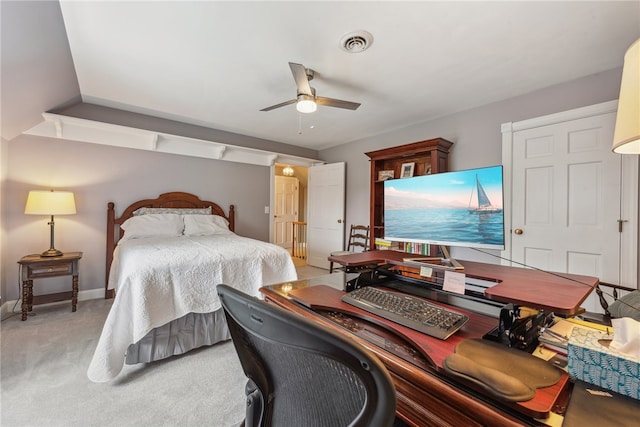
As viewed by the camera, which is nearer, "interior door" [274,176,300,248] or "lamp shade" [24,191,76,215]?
"lamp shade" [24,191,76,215]

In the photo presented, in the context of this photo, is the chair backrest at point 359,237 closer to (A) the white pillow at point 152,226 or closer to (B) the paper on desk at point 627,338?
(A) the white pillow at point 152,226

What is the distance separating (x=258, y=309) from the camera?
1.63 ft

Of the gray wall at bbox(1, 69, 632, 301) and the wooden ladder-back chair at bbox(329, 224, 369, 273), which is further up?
the gray wall at bbox(1, 69, 632, 301)

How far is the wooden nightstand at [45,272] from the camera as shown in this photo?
262cm

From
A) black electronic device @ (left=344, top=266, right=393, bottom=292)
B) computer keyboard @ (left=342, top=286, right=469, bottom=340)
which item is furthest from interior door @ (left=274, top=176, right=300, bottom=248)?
computer keyboard @ (left=342, top=286, right=469, bottom=340)

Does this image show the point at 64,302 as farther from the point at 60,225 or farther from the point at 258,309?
the point at 258,309

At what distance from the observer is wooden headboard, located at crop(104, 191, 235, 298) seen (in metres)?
3.36

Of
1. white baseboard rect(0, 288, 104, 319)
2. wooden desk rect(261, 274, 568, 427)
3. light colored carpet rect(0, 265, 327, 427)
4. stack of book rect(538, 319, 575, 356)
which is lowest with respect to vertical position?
light colored carpet rect(0, 265, 327, 427)

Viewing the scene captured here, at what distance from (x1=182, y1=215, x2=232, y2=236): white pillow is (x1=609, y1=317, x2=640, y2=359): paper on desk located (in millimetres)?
3778

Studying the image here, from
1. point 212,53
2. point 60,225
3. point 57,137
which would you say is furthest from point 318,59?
point 60,225

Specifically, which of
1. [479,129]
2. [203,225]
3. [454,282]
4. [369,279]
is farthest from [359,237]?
[454,282]

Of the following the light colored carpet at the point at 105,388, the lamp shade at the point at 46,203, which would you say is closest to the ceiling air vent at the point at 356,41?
the light colored carpet at the point at 105,388

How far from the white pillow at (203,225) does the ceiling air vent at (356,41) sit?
2.84 metres

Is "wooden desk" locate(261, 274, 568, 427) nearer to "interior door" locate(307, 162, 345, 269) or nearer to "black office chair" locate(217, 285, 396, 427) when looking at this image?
"black office chair" locate(217, 285, 396, 427)
